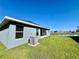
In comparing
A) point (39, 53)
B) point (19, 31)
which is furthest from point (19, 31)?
point (39, 53)

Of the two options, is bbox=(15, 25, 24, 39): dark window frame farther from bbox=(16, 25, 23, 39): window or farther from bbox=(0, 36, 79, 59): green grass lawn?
bbox=(0, 36, 79, 59): green grass lawn

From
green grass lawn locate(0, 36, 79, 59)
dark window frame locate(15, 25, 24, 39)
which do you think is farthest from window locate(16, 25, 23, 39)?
green grass lawn locate(0, 36, 79, 59)

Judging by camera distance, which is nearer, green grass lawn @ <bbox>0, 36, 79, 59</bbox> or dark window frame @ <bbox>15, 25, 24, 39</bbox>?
green grass lawn @ <bbox>0, 36, 79, 59</bbox>

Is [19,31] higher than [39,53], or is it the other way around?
[19,31]

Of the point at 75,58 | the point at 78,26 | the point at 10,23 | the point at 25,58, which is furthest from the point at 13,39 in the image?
the point at 78,26

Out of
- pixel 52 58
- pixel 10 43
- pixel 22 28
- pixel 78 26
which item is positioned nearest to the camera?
pixel 52 58

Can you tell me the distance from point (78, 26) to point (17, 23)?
57.9 meters

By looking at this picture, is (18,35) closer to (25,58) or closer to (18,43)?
(18,43)

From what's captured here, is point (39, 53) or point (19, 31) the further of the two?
point (19, 31)

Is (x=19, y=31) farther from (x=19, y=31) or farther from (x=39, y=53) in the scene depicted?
(x=39, y=53)

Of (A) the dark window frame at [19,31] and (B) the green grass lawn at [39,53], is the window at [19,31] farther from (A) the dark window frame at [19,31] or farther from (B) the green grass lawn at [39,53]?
(B) the green grass lawn at [39,53]

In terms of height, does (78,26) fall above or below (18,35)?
above

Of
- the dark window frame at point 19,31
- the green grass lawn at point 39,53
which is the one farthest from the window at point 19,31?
the green grass lawn at point 39,53

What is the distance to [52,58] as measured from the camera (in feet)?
15.5
